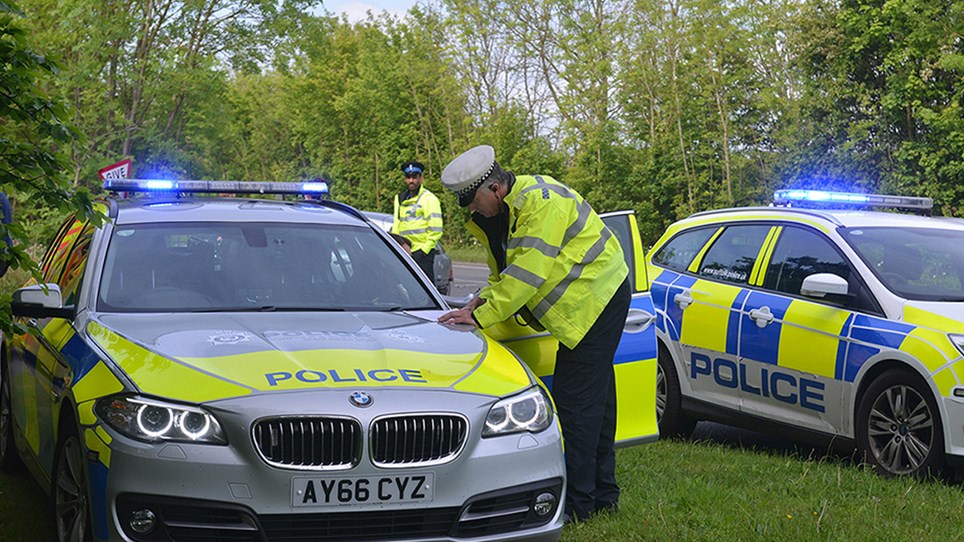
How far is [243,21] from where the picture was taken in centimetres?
2991

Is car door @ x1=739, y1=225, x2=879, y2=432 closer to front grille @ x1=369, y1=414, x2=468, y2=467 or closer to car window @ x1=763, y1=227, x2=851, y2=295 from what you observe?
car window @ x1=763, y1=227, x2=851, y2=295

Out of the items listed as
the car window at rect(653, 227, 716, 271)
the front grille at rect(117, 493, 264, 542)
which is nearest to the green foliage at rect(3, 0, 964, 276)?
the car window at rect(653, 227, 716, 271)

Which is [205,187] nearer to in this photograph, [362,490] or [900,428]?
[362,490]

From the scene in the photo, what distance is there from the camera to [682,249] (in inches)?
350

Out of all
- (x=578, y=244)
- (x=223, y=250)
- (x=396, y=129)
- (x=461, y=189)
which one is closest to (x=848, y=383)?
(x=578, y=244)

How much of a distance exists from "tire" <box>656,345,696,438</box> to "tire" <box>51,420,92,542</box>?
456 centimetres

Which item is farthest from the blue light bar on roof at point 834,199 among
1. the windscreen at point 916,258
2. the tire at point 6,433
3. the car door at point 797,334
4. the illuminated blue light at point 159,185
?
the tire at point 6,433

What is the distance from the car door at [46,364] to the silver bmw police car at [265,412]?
2 centimetres

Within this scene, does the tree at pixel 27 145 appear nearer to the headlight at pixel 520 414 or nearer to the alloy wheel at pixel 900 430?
the headlight at pixel 520 414

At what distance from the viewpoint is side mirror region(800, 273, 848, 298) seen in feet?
23.2

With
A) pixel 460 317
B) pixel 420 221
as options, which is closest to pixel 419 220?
pixel 420 221

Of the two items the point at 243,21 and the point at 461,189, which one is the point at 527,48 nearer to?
the point at 243,21

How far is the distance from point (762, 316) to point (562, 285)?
2.68 meters

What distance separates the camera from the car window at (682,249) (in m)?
8.73
